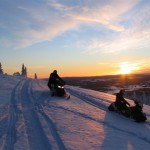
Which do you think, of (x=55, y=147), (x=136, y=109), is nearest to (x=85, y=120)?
(x=136, y=109)

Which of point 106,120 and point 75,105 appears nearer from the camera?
point 106,120

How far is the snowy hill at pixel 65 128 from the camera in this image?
11078 mm

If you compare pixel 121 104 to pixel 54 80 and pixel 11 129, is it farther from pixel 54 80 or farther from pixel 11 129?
pixel 11 129

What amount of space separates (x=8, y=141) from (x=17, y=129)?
57.0 inches

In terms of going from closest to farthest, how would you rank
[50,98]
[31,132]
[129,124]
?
[31,132] < [129,124] < [50,98]

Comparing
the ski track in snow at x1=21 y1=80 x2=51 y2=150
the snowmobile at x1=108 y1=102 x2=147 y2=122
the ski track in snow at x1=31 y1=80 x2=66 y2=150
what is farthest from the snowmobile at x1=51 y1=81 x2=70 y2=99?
the snowmobile at x1=108 y1=102 x2=147 y2=122

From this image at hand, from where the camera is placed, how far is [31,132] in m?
12.2

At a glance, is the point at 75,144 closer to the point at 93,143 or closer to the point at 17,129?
the point at 93,143

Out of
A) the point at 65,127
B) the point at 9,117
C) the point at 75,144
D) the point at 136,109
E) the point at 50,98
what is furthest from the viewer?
the point at 50,98

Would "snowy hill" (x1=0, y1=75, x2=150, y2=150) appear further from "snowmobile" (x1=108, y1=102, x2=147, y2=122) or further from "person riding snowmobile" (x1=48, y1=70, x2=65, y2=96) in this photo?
"person riding snowmobile" (x1=48, y1=70, x2=65, y2=96)

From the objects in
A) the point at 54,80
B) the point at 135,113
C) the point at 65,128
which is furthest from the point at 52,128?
the point at 54,80

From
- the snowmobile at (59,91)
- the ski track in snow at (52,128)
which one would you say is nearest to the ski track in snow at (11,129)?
the ski track in snow at (52,128)

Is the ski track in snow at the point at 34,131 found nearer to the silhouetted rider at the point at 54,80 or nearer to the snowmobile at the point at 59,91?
the snowmobile at the point at 59,91

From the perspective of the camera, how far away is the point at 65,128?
13.1 meters
